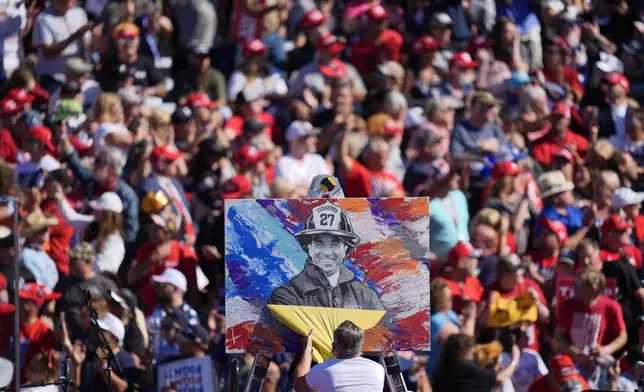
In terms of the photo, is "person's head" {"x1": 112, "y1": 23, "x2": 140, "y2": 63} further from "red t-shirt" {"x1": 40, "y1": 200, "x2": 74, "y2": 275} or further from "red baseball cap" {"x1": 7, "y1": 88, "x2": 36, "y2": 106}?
"red t-shirt" {"x1": 40, "y1": 200, "x2": 74, "y2": 275}

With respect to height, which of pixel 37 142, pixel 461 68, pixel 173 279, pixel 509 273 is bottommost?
pixel 509 273

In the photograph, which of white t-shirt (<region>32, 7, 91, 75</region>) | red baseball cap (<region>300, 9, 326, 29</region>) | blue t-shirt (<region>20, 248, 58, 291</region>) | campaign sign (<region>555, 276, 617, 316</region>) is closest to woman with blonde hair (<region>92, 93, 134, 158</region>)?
white t-shirt (<region>32, 7, 91, 75</region>)

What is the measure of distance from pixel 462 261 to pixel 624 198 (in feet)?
6.02

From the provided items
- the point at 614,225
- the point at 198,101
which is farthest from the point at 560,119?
the point at 198,101

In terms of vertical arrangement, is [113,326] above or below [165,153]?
below

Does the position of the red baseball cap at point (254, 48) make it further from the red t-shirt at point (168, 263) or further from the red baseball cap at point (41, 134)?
the red t-shirt at point (168, 263)

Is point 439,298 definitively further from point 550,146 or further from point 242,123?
point 242,123

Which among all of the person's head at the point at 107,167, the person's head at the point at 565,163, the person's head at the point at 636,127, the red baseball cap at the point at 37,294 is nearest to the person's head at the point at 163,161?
the person's head at the point at 107,167

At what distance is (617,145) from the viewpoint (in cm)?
1516

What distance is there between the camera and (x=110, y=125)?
14.1 metres

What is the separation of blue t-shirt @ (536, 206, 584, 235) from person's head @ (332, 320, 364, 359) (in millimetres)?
4967

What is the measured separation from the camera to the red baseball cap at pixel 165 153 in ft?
44.2

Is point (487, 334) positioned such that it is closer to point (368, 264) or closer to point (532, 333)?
point (532, 333)

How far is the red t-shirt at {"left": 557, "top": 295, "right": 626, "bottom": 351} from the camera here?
11.6 metres
